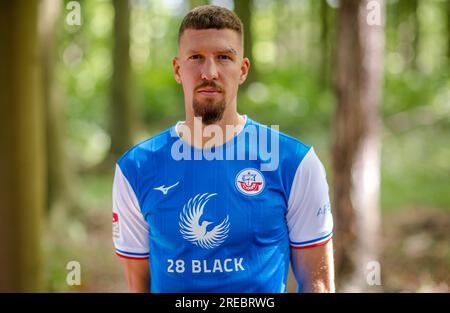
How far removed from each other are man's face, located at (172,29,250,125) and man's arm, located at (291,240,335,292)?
2.39ft

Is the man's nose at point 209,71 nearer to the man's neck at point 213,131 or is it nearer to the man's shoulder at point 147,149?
the man's neck at point 213,131

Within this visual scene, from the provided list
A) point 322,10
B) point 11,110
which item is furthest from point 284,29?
point 11,110

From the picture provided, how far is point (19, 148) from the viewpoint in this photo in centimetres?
409

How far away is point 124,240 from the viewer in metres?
2.55

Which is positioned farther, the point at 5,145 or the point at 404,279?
the point at 404,279

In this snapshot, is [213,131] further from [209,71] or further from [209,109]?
[209,71]

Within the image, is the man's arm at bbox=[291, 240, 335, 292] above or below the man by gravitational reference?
below

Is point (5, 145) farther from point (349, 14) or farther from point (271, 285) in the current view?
point (349, 14)

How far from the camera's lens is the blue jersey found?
7.61 feet

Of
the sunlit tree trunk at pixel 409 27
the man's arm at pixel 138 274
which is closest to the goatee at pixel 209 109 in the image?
the man's arm at pixel 138 274

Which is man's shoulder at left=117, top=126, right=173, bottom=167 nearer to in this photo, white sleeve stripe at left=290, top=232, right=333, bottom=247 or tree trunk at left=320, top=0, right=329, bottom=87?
white sleeve stripe at left=290, top=232, right=333, bottom=247

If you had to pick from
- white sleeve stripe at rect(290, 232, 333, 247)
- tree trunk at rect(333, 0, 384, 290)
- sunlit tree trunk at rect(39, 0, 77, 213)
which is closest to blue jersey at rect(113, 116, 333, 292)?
white sleeve stripe at rect(290, 232, 333, 247)

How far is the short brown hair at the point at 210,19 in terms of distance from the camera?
7.54 feet
